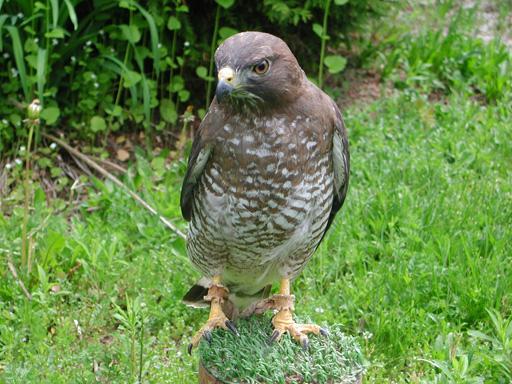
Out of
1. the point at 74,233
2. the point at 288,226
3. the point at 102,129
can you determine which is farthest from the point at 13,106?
the point at 288,226

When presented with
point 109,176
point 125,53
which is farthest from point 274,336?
point 125,53

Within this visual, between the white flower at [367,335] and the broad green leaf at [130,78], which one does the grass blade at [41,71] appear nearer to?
the broad green leaf at [130,78]

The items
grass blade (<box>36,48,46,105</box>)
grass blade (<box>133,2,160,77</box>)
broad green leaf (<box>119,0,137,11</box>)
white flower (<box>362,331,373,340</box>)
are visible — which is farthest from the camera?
grass blade (<box>133,2,160,77</box>)

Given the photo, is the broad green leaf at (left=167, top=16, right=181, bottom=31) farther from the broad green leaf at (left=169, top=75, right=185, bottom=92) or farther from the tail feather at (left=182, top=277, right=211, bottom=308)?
the tail feather at (left=182, top=277, right=211, bottom=308)

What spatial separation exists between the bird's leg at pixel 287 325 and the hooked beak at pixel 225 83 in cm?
109

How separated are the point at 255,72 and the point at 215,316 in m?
1.18

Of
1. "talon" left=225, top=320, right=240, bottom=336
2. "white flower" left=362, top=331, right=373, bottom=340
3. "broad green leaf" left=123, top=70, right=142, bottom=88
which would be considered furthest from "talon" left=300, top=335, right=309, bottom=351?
"broad green leaf" left=123, top=70, right=142, bottom=88

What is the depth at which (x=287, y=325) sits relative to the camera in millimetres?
3744

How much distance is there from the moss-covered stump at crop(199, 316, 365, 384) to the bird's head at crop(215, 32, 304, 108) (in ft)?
3.26

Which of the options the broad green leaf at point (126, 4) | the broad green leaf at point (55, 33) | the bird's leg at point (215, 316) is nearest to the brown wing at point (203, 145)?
the bird's leg at point (215, 316)

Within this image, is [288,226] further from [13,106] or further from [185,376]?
[13,106]

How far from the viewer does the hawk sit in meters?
3.27

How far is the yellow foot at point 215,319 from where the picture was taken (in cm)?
376

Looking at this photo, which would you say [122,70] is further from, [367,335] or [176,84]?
[367,335]
